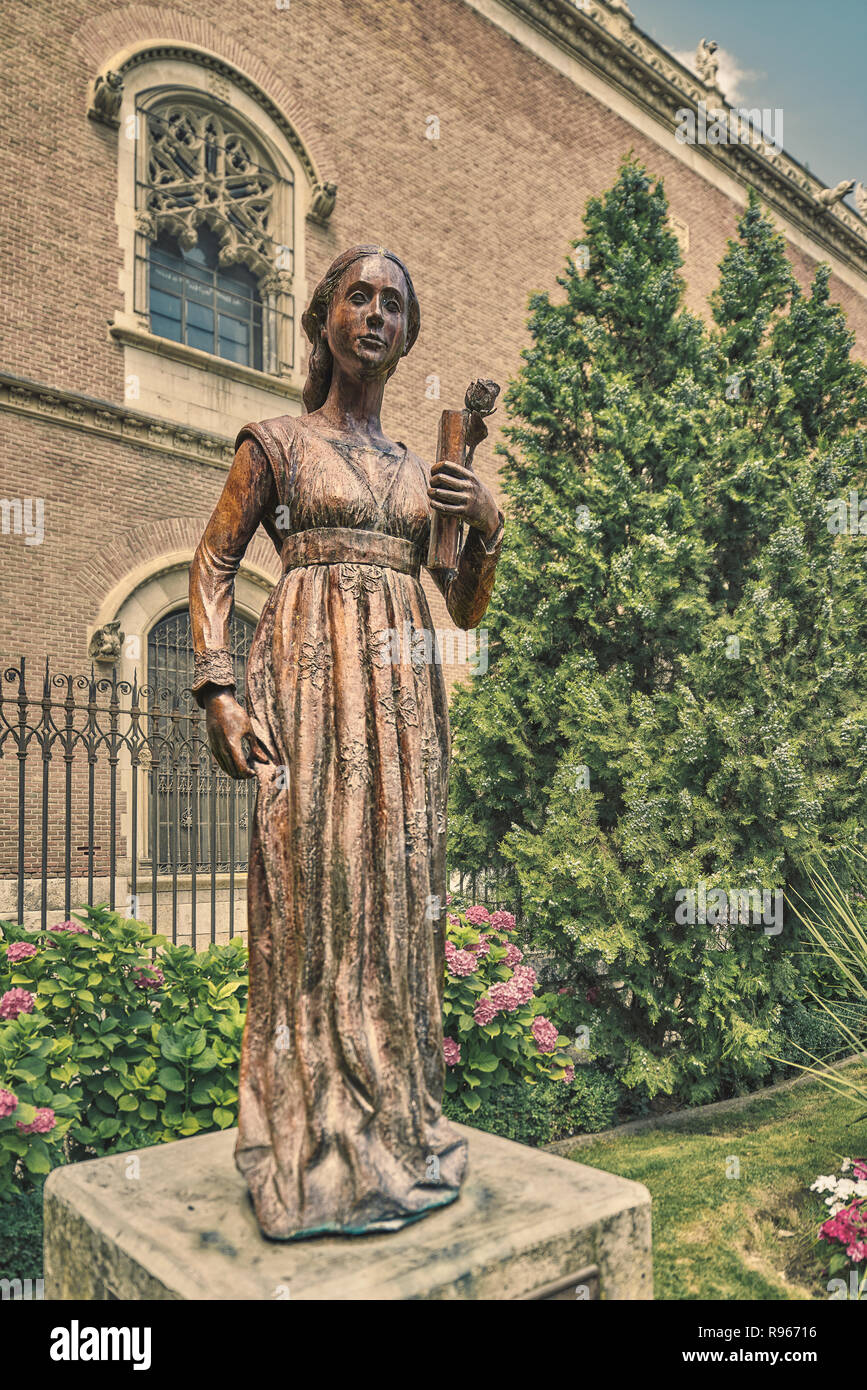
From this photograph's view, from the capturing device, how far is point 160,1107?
4.51 metres

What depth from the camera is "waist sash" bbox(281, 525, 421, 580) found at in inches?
107

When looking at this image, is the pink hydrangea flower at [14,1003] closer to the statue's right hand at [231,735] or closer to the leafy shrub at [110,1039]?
the leafy shrub at [110,1039]

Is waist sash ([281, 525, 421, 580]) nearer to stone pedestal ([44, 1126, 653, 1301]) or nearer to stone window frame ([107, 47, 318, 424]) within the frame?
stone pedestal ([44, 1126, 653, 1301])

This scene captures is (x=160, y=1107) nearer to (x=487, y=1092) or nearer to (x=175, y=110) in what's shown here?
(x=487, y=1092)

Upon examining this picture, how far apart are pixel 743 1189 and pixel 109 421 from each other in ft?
34.9

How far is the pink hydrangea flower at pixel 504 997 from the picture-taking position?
5.47 metres

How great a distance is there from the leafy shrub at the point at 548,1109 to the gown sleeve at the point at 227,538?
374cm

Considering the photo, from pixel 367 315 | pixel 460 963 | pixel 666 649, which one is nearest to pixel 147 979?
pixel 460 963

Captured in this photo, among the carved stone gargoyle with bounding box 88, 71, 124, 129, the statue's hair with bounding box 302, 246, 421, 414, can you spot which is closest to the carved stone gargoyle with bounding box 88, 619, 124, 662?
the carved stone gargoyle with bounding box 88, 71, 124, 129

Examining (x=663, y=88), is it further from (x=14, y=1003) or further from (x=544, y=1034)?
(x=14, y=1003)

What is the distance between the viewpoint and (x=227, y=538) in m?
2.77

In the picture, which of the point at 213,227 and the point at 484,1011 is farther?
the point at 213,227

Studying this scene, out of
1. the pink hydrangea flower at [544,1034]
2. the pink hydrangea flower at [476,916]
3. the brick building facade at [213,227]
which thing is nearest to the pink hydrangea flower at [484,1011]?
the pink hydrangea flower at [544,1034]

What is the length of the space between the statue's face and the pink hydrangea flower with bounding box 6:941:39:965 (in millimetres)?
3393
